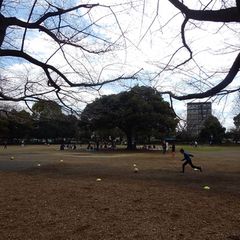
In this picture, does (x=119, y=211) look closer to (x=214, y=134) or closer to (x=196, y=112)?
(x=196, y=112)

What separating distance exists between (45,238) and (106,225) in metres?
1.50

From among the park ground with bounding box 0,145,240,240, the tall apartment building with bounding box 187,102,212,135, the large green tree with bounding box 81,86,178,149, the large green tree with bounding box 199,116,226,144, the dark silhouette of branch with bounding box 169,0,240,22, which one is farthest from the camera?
the large green tree with bounding box 199,116,226,144

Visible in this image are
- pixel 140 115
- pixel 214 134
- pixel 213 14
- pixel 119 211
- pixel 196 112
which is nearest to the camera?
pixel 213 14

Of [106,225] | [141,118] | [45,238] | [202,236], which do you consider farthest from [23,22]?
[141,118]

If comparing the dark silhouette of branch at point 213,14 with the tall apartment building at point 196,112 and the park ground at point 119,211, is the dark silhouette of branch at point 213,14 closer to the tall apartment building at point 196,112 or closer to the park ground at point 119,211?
the tall apartment building at point 196,112

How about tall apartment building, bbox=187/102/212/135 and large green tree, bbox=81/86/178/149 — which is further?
large green tree, bbox=81/86/178/149

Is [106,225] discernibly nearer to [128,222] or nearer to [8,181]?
[128,222]

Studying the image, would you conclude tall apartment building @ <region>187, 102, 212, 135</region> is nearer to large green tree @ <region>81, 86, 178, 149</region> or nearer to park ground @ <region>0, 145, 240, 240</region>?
park ground @ <region>0, 145, 240, 240</region>

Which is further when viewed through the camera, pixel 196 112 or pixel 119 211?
pixel 119 211

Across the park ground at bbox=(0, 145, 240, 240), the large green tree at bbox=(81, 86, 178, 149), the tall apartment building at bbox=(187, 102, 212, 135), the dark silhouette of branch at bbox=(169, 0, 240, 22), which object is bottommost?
the park ground at bbox=(0, 145, 240, 240)

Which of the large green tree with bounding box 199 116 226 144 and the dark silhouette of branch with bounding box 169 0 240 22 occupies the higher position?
the large green tree with bounding box 199 116 226 144

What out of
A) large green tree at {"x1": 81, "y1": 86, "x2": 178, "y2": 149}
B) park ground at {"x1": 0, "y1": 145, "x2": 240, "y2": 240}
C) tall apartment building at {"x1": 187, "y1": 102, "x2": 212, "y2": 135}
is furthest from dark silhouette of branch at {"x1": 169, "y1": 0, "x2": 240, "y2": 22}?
large green tree at {"x1": 81, "y1": 86, "x2": 178, "y2": 149}

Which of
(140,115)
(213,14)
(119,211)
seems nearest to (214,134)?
(140,115)

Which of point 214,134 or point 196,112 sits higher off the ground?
point 214,134
